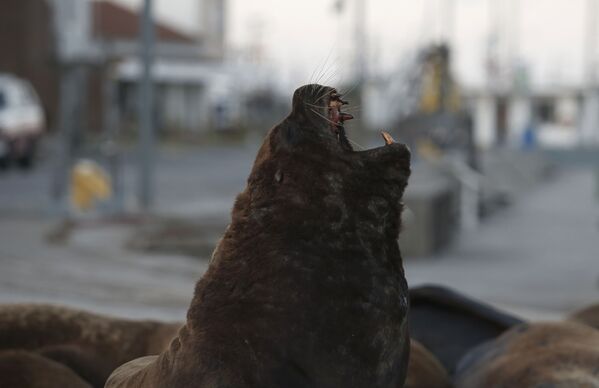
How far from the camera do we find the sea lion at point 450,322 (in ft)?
20.2

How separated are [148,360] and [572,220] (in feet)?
66.5

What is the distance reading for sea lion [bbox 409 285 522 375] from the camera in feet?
20.2

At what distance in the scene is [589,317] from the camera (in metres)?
6.55

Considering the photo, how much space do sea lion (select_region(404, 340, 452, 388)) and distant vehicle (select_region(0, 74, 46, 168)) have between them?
29.8 metres

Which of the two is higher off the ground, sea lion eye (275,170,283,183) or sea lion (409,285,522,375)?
sea lion eye (275,170,283,183)

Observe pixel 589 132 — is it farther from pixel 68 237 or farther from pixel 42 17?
pixel 68 237

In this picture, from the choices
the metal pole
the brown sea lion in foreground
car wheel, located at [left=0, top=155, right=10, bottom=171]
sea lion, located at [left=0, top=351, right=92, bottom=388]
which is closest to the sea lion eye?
sea lion, located at [left=0, top=351, right=92, bottom=388]

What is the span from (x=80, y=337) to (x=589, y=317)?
288 centimetres

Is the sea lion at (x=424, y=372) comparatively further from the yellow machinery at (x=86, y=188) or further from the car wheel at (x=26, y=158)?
the car wheel at (x=26, y=158)

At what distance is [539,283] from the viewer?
13.7 metres

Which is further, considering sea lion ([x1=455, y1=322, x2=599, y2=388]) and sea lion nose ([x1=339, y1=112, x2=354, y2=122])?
sea lion ([x1=455, y1=322, x2=599, y2=388])

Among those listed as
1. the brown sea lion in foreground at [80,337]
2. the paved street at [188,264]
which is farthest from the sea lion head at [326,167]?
the paved street at [188,264]

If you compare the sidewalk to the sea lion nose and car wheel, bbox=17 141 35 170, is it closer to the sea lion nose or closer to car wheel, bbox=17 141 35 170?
the sea lion nose

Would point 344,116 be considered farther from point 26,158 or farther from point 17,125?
point 26,158
